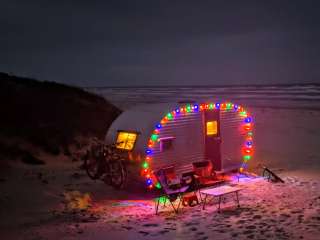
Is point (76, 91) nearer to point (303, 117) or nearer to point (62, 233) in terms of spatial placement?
point (303, 117)

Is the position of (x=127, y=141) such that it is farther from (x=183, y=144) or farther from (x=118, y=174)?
(x=183, y=144)

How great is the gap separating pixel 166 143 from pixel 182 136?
685 mm

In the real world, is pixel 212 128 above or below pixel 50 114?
below

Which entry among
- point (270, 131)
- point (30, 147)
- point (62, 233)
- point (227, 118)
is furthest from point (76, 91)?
point (62, 233)

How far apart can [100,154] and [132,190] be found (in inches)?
66.5

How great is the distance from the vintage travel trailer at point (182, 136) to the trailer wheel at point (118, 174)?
379 mm

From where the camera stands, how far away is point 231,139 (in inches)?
517

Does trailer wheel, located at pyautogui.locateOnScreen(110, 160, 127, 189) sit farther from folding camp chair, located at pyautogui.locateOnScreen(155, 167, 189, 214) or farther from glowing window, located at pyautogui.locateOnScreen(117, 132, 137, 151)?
folding camp chair, located at pyautogui.locateOnScreen(155, 167, 189, 214)

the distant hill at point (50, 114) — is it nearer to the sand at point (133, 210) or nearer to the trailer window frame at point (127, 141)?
the sand at point (133, 210)

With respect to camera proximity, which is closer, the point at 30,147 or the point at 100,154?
the point at 100,154

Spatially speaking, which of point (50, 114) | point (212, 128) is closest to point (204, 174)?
point (212, 128)

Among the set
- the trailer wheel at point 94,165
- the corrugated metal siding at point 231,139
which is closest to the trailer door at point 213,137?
the corrugated metal siding at point 231,139

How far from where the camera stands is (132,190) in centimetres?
1134

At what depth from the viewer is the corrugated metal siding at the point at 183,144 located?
11117 mm
